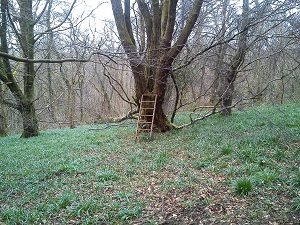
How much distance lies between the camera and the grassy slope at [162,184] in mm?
3752

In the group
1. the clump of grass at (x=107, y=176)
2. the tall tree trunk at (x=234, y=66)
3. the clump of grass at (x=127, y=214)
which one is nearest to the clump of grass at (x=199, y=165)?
the clump of grass at (x=107, y=176)

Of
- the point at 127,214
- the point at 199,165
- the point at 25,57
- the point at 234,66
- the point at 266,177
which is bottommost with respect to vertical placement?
the point at 127,214

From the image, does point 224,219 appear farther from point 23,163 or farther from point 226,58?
point 226,58

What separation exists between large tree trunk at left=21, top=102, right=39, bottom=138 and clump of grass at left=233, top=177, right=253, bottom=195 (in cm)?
1232

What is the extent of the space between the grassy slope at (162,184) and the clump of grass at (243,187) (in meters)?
0.06

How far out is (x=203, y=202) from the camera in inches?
157

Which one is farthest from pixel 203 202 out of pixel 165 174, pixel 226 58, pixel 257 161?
pixel 226 58

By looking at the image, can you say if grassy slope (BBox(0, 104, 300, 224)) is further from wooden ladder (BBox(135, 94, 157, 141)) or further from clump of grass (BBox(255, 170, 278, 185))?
wooden ladder (BBox(135, 94, 157, 141))

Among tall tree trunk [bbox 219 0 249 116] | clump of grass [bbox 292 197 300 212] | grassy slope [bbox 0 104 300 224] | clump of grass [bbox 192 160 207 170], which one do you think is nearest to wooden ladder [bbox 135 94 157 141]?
grassy slope [bbox 0 104 300 224]

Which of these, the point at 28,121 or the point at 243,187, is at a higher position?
the point at 28,121

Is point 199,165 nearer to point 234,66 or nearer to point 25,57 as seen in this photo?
point 234,66

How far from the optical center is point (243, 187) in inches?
162

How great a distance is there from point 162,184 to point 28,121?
11.1 m

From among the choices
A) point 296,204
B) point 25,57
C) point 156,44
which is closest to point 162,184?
point 296,204
